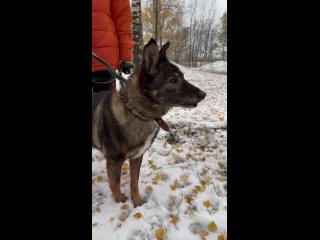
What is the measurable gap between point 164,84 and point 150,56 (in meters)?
0.32

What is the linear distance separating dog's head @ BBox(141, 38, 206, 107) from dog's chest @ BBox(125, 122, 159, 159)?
32 centimetres

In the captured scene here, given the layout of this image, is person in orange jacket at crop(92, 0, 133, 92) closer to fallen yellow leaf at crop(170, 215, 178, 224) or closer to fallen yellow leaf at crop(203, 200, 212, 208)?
fallen yellow leaf at crop(170, 215, 178, 224)

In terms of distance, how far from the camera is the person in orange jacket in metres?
2.79

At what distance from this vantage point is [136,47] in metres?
8.23

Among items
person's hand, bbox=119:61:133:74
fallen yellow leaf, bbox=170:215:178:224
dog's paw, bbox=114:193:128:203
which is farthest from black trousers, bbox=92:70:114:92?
fallen yellow leaf, bbox=170:215:178:224

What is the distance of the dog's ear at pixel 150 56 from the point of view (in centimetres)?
223

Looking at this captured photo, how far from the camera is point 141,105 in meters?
2.43

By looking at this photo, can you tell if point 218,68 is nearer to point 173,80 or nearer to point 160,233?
point 173,80

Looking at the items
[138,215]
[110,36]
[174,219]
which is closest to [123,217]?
[138,215]

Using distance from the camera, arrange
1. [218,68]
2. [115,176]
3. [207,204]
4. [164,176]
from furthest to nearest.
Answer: [218,68] → [164,176] → [207,204] → [115,176]

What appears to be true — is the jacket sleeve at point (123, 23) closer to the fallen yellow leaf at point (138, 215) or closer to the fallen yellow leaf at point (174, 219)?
the fallen yellow leaf at point (138, 215)
